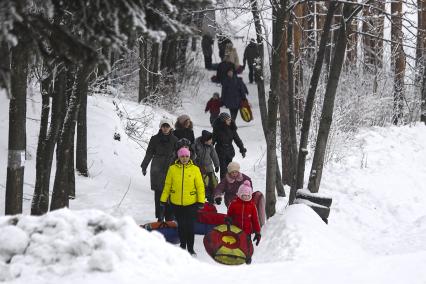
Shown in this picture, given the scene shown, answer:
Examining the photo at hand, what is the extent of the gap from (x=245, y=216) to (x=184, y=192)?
89 cm

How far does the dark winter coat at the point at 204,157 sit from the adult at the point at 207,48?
1560cm

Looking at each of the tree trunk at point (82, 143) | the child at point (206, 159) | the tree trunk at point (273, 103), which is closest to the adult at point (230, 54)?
the tree trunk at point (82, 143)

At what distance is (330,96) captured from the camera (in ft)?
32.0

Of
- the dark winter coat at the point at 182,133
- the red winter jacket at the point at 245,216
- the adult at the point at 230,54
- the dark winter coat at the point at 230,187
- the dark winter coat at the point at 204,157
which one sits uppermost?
the adult at the point at 230,54

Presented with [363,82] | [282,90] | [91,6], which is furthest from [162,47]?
[91,6]

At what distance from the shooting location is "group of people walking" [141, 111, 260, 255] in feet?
25.9

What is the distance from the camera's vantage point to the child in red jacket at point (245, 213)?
811 cm

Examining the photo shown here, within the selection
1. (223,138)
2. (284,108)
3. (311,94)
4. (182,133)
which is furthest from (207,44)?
(311,94)

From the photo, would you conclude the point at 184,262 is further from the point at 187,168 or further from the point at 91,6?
the point at 187,168

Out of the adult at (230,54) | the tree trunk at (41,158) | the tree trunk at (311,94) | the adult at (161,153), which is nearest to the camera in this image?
the tree trunk at (41,158)

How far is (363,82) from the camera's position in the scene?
17.6m

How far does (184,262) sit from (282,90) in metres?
7.42

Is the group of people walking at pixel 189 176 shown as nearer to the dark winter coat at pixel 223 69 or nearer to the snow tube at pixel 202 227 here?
the snow tube at pixel 202 227

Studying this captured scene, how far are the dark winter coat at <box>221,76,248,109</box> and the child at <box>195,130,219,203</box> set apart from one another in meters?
6.35
